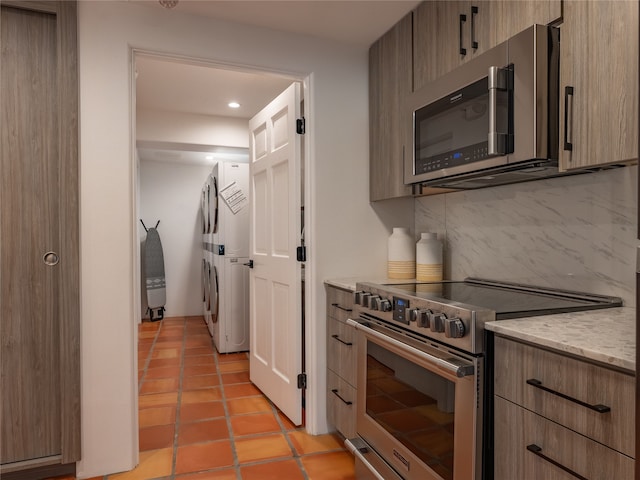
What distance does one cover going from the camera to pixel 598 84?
125 centimetres

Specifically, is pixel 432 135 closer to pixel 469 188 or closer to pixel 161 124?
pixel 469 188

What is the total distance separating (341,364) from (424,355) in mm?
902

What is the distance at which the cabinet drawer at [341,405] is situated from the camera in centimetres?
214

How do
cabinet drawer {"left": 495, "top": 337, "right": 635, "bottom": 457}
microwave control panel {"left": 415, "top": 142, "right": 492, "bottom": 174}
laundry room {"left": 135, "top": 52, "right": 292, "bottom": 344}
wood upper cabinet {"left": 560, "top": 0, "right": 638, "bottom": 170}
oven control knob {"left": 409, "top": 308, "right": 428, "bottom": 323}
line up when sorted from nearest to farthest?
cabinet drawer {"left": 495, "top": 337, "right": 635, "bottom": 457} → wood upper cabinet {"left": 560, "top": 0, "right": 638, "bottom": 170} → oven control knob {"left": 409, "top": 308, "right": 428, "bottom": 323} → microwave control panel {"left": 415, "top": 142, "right": 492, "bottom": 174} → laundry room {"left": 135, "top": 52, "right": 292, "bottom": 344}

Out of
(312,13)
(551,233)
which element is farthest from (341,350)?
(312,13)

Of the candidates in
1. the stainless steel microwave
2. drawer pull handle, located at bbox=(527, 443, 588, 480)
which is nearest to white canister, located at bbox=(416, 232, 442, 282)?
the stainless steel microwave

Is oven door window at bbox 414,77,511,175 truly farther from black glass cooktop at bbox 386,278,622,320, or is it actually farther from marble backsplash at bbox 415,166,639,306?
black glass cooktop at bbox 386,278,622,320

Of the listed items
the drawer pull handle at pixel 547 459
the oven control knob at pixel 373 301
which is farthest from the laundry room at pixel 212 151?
the drawer pull handle at pixel 547 459

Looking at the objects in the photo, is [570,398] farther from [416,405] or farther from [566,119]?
[566,119]

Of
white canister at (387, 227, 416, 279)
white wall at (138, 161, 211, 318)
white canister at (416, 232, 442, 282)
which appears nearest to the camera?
white canister at (416, 232, 442, 282)

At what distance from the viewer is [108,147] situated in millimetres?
2061

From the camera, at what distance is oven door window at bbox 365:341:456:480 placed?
142 centimetres

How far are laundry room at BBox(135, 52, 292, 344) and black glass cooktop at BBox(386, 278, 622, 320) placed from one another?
164 centimetres

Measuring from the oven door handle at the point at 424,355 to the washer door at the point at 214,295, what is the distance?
8.05 feet
